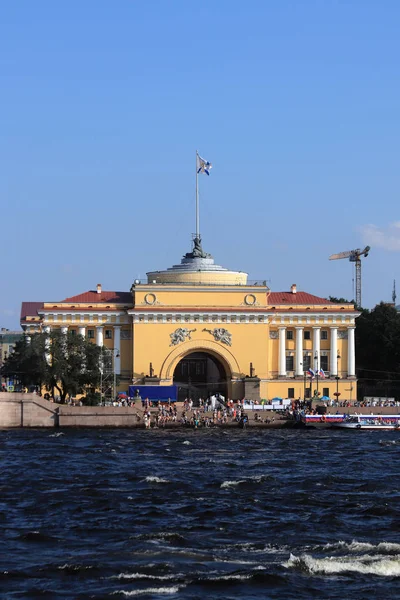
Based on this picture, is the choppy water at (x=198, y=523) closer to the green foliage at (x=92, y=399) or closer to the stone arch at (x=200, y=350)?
the green foliage at (x=92, y=399)

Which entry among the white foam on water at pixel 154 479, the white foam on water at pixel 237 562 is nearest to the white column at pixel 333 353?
the white foam on water at pixel 154 479

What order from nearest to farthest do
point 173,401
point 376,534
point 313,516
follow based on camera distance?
1. point 376,534
2. point 313,516
3. point 173,401

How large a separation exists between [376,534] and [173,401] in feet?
167

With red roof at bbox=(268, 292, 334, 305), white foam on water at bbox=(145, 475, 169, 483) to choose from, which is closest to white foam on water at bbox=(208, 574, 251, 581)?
white foam on water at bbox=(145, 475, 169, 483)

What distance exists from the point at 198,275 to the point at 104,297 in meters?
7.08

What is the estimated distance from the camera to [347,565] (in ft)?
90.3

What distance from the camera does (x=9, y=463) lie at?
49281 millimetres

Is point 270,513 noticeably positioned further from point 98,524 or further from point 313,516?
point 98,524

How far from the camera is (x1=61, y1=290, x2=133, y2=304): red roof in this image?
8762cm

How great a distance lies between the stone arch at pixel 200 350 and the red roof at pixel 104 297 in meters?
5.33

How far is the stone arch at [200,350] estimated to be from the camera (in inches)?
3339

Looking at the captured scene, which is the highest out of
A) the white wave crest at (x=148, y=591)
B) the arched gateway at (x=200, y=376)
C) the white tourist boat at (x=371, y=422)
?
the arched gateway at (x=200, y=376)

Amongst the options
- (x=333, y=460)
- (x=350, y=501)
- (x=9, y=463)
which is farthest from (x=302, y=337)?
(x=350, y=501)

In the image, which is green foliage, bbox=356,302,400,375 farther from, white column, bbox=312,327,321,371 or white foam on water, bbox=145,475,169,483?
white foam on water, bbox=145,475,169,483
